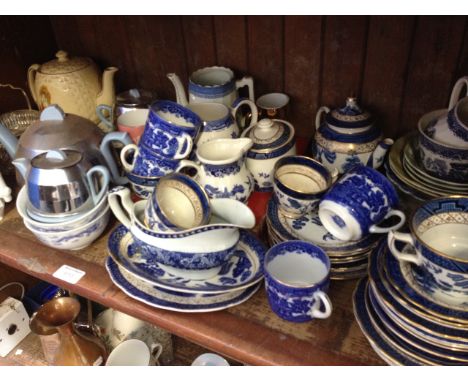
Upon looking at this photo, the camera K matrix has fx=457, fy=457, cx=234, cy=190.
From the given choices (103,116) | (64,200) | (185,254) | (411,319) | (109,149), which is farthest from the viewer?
(103,116)

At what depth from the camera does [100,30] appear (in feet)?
3.49

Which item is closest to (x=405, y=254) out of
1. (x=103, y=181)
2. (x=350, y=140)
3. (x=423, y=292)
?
(x=423, y=292)

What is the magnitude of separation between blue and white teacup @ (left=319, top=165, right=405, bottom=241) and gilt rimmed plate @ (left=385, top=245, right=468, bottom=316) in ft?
0.20

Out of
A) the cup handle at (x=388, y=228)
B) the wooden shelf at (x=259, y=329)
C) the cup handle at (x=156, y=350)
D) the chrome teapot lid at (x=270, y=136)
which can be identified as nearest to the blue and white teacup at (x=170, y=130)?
the chrome teapot lid at (x=270, y=136)

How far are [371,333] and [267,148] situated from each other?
359 millimetres

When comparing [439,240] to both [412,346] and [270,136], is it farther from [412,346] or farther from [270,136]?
[270,136]

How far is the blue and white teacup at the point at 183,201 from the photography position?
2.28 feet

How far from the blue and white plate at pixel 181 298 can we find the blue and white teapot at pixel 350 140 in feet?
0.87

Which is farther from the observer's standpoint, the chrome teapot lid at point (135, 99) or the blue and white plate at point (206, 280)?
the chrome teapot lid at point (135, 99)

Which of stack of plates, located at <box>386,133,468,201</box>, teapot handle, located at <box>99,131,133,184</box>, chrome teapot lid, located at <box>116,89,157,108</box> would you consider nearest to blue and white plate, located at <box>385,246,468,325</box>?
stack of plates, located at <box>386,133,468,201</box>

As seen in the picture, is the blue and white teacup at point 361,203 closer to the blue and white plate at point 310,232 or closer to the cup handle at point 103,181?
the blue and white plate at point 310,232

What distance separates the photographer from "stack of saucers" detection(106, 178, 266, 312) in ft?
2.08

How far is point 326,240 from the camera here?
2.30ft

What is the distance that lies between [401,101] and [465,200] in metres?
0.33
